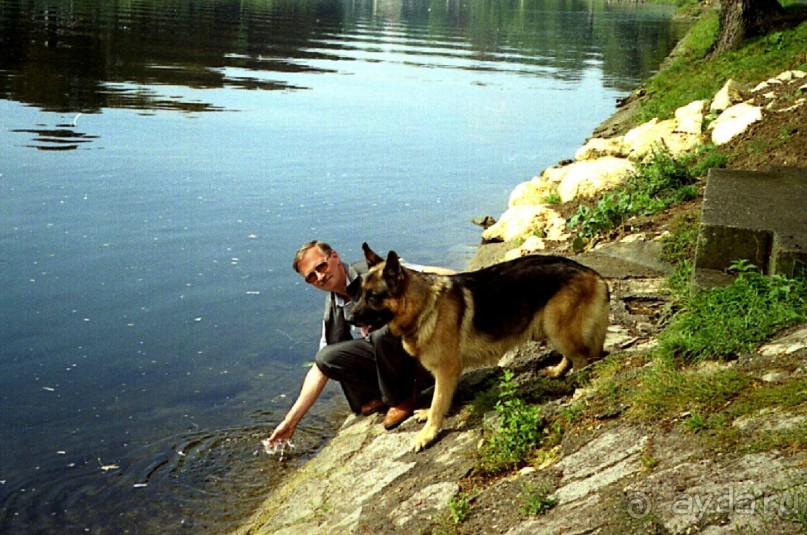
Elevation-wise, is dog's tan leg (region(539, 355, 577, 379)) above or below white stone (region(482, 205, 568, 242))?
below

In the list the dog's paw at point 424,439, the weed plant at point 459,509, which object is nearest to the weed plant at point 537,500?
the weed plant at point 459,509

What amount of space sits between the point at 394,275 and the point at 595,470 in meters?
1.78

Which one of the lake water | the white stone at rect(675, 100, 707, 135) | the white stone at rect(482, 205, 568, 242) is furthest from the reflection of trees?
the white stone at rect(675, 100, 707, 135)

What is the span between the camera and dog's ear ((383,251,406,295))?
577cm

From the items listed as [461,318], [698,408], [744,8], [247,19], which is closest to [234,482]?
[461,318]

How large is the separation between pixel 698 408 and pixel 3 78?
23308 millimetres

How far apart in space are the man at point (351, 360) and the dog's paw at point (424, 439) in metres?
0.55

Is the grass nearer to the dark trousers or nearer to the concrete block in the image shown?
the concrete block

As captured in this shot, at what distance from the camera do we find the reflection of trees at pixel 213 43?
25078 mm

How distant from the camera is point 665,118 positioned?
16.5m

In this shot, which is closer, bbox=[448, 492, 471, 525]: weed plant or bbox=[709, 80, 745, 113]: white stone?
bbox=[448, 492, 471, 525]: weed plant

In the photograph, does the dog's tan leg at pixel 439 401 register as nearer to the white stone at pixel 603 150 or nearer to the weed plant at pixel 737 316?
the weed plant at pixel 737 316

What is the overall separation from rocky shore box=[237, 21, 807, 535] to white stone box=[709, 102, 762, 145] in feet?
9.24

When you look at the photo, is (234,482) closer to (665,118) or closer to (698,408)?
(698,408)
